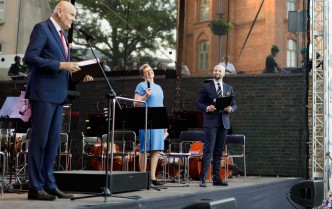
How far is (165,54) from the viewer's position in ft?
51.7

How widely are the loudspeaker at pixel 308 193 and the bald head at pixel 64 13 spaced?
10.8 ft

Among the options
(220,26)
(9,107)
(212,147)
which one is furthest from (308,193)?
(220,26)

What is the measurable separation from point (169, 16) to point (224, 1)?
3036 millimetres

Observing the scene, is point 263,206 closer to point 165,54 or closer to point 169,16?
point 165,54

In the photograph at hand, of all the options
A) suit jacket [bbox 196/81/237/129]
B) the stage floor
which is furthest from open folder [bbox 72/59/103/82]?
suit jacket [bbox 196/81/237/129]

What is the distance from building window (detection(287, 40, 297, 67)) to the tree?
385 centimetres

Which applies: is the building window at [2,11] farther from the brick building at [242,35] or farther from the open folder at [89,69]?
the open folder at [89,69]

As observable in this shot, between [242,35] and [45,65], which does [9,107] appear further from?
[242,35]

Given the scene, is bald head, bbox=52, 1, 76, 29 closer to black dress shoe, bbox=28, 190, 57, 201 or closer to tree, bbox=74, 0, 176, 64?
black dress shoe, bbox=28, 190, 57, 201

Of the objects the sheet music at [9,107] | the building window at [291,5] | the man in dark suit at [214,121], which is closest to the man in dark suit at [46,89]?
the sheet music at [9,107]

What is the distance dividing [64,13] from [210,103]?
343 centimetres

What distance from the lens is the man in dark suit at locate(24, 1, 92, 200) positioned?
199 inches

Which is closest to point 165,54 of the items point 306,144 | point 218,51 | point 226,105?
point 218,51

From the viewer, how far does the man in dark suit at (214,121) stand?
785 centimetres
